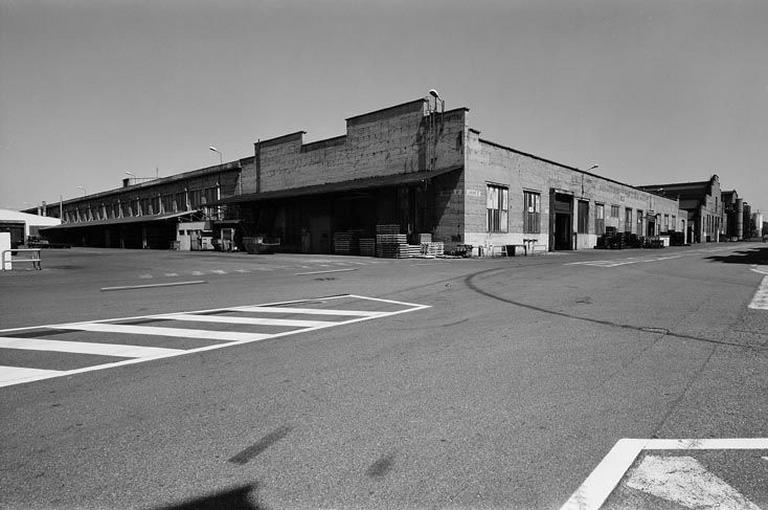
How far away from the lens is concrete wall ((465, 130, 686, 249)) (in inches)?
1172

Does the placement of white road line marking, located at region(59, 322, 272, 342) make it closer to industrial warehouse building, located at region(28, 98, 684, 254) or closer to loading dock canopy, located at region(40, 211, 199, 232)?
industrial warehouse building, located at region(28, 98, 684, 254)

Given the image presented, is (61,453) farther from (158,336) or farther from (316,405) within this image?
(158,336)

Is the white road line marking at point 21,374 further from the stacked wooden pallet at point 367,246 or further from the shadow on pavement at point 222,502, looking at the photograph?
the stacked wooden pallet at point 367,246

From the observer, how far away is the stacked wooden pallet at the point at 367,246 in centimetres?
3070

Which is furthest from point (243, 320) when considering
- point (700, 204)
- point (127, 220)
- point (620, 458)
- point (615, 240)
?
point (700, 204)

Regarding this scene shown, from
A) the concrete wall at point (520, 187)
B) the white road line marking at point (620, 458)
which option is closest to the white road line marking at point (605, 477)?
the white road line marking at point (620, 458)

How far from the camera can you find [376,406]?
12.8ft

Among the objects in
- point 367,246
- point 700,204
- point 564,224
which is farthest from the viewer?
point 700,204

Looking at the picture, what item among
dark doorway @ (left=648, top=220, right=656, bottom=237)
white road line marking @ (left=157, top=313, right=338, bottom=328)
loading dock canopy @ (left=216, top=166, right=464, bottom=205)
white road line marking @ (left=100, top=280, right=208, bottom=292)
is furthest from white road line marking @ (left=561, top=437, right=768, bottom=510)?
dark doorway @ (left=648, top=220, right=656, bottom=237)

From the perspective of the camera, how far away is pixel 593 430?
339cm

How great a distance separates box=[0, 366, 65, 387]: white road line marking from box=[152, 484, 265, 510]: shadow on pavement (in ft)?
10.9

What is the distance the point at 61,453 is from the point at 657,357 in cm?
601

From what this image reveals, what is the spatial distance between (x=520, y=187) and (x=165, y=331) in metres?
31.5

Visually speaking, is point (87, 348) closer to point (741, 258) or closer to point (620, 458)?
point (620, 458)
